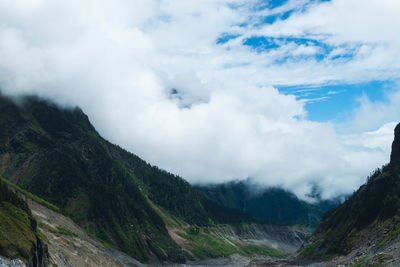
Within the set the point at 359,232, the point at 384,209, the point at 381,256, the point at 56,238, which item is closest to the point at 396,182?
the point at 384,209

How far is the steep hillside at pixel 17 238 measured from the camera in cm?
8431

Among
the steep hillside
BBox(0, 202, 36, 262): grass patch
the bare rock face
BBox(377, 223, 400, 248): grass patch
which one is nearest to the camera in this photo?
the bare rock face

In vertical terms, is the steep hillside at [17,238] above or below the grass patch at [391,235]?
below

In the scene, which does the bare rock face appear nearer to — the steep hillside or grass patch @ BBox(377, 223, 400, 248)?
the steep hillside

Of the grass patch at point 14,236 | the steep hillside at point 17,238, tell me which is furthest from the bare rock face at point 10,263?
the grass patch at point 14,236

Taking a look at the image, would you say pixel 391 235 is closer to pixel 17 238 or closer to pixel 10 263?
pixel 17 238

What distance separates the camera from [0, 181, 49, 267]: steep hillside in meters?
84.3

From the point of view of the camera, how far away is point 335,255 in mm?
197000

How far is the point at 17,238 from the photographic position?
91750 millimetres

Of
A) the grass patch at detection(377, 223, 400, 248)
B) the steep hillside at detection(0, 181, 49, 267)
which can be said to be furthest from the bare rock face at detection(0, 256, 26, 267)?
the grass patch at detection(377, 223, 400, 248)

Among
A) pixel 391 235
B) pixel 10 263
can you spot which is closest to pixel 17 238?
pixel 10 263

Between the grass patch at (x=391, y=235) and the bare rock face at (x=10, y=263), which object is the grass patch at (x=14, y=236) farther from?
the grass patch at (x=391, y=235)

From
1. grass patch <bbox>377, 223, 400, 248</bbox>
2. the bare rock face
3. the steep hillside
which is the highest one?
grass patch <bbox>377, 223, 400, 248</bbox>

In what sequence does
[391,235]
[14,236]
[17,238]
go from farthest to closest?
1. [391,235]
2. [17,238]
3. [14,236]
